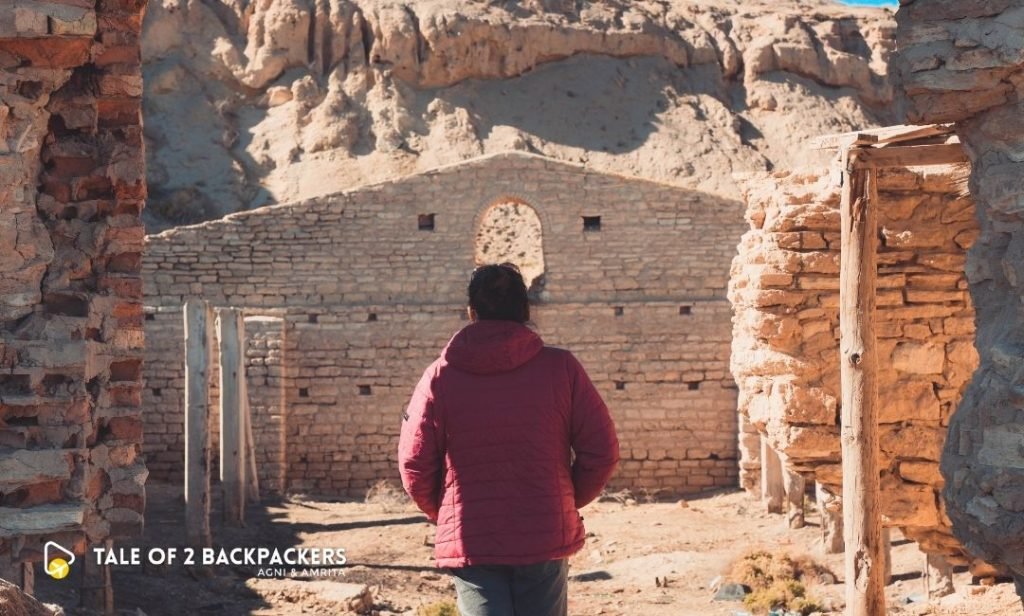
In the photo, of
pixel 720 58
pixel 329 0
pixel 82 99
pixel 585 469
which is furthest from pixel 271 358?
pixel 720 58

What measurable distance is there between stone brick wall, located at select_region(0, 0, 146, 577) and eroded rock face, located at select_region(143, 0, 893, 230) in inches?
853

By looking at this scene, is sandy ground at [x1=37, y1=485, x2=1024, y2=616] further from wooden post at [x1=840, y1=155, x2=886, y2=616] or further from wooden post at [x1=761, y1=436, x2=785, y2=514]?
wooden post at [x1=840, y1=155, x2=886, y2=616]

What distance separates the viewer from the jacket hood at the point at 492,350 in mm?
4250

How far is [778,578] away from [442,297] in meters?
7.05

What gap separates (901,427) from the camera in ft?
26.3

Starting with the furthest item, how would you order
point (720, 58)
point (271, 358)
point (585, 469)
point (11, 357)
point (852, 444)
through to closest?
1. point (720, 58)
2. point (271, 358)
3. point (852, 444)
4. point (11, 357)
5. point (585, 469)

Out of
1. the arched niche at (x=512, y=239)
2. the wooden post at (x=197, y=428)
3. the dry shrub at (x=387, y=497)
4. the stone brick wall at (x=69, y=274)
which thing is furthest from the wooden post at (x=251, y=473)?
the arched niche at (x=512, y=239)

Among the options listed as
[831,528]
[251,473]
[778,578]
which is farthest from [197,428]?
[831,528]

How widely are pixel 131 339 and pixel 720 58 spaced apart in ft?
91.1

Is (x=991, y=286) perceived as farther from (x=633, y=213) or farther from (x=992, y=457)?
(x=633, y=213)

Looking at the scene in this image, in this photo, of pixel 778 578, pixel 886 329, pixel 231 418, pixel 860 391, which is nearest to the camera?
pixel 860 391

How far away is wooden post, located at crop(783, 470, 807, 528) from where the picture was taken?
13344 millimetres

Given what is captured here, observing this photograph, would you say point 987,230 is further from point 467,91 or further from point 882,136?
point 467,91

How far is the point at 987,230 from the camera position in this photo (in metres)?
4.35
